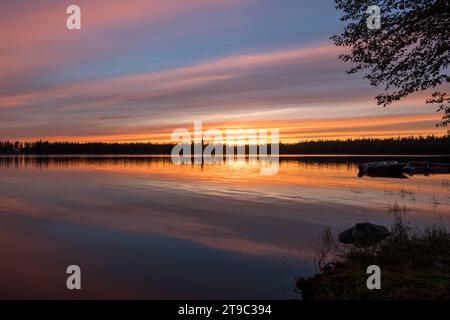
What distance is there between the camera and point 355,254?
45.8 ft

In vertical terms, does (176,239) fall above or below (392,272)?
below

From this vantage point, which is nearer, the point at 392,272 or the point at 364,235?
the point at 392,272

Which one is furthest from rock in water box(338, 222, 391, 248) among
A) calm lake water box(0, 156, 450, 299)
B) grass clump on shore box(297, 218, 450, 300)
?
calm lake water box(0, 156, 450, 299)

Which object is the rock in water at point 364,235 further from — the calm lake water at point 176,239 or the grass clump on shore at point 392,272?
the calm lake water at point 176,239

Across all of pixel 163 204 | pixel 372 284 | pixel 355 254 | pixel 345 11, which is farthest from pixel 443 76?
pixel 163 204

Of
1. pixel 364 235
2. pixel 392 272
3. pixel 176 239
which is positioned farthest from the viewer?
pixel 176 239

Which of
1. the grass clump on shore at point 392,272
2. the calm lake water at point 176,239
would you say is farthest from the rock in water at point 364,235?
the calm lake water at point 176,239

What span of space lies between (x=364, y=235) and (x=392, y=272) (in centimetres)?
485

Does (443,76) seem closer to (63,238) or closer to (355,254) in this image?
(355,254)

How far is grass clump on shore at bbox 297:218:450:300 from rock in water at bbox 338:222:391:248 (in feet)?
1.74

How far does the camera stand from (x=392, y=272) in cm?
1159

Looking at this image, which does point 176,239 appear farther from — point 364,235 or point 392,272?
point 392,272

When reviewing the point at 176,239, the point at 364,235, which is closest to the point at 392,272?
the point at 364,235
